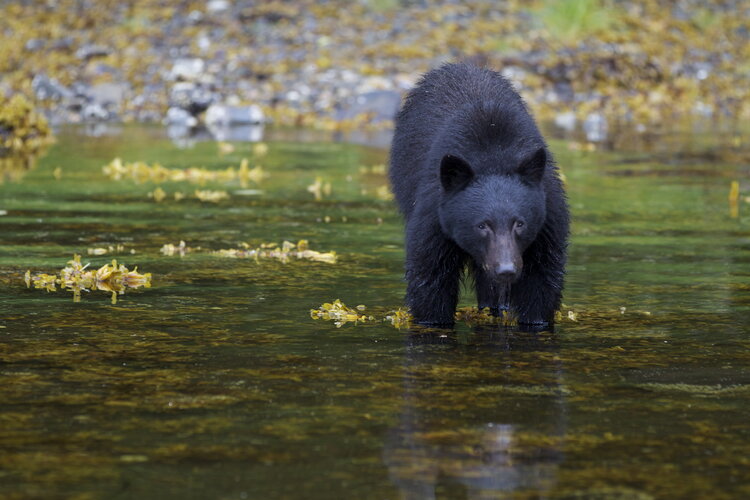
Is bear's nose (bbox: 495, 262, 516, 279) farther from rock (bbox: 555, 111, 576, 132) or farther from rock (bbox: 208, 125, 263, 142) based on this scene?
rock (bbox: 555, 111, 576, 132)

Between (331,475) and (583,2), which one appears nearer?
(331,475)

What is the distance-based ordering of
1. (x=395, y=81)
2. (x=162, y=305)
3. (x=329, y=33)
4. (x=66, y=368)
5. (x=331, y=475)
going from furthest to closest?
(x=329, y=33)
(x=395, y=81)
(x=162, y=305)
(x=66, y=368)
(x=331, y=475)

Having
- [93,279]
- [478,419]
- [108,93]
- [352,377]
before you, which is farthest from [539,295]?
[108,93]

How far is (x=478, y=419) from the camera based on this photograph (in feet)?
17.0

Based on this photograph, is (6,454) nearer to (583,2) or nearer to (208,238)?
(208,238)

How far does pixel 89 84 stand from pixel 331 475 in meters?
23.4

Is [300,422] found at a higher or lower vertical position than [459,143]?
lower

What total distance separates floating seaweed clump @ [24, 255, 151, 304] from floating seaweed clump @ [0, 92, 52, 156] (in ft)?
35.8

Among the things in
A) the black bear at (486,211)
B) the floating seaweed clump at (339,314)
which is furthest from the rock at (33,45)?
the floating seaweed clump at (339,314)

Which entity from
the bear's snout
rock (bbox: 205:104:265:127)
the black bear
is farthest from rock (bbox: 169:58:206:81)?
the bear's snout

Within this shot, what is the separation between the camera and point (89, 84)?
26.6 m

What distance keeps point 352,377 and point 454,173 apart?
1.49m

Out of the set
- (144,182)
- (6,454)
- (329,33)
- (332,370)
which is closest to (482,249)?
(332,370)

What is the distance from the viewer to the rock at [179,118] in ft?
80.2
